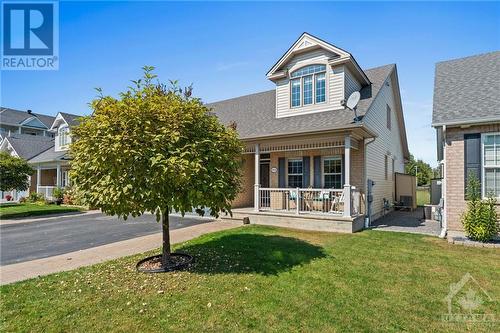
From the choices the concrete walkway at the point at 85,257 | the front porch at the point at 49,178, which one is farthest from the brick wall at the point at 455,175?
the front porch at the point at 49,178

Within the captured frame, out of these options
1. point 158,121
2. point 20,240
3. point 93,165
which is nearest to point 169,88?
point 158,121

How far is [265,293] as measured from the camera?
4426 mm

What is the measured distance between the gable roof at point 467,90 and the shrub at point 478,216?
6.19 feet

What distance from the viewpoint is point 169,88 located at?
6031 mm

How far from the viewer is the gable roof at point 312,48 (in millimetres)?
11133

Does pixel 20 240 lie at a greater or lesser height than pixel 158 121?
lesser

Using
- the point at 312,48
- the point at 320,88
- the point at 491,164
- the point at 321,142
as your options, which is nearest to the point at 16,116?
the point at 312,48

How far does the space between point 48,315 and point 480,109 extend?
11675mm

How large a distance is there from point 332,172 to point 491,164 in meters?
5.29

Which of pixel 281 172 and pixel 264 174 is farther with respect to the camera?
pixel 264 174

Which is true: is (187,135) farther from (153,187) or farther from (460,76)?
(460,76)

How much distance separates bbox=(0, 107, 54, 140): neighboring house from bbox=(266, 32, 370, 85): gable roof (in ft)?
115

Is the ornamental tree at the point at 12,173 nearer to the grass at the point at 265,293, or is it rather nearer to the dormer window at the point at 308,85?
the grass at the point at 265,293

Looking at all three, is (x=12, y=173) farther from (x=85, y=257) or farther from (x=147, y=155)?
(x=147, y=155)
